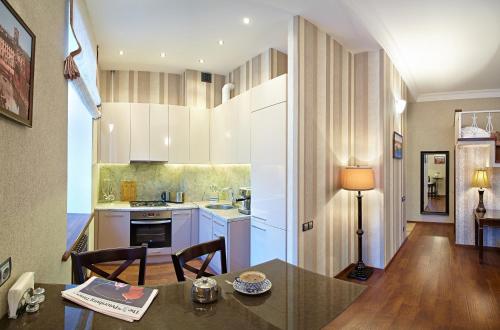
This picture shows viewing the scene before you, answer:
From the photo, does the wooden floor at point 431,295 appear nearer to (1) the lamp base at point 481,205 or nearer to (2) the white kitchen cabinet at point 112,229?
(1) the lamp base at point 481,205

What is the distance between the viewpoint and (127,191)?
4.69m

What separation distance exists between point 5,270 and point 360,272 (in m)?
3.52

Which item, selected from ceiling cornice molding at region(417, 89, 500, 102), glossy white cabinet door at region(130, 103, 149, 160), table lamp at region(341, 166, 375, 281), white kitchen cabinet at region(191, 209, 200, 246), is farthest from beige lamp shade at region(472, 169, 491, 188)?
glossy white cabinet door at region(130, 103, 149, 160)

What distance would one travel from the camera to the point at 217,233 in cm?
365

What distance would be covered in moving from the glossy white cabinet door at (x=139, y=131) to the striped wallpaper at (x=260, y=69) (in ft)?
5.01

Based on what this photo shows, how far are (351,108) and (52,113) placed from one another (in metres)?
3.39

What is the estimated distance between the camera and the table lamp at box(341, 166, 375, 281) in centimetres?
336

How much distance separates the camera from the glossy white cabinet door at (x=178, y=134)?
180 inches

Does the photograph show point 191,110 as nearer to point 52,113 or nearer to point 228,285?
point 52,113

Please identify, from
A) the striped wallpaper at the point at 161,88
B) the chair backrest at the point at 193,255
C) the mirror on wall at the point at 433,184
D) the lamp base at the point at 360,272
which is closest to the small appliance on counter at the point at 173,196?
the striped wallpaper at the point at 161,88

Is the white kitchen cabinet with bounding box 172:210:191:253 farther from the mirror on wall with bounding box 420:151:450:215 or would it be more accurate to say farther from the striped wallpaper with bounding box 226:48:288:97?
the mirror on wall with bounding box 420:151:450:215

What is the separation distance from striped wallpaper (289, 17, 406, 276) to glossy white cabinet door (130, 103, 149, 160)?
257cm

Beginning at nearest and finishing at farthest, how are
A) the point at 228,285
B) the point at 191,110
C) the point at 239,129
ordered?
the point at 228,285
the point at 239,129
the point at 191,110

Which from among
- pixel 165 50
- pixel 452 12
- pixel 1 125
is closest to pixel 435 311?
pixel 452 12
